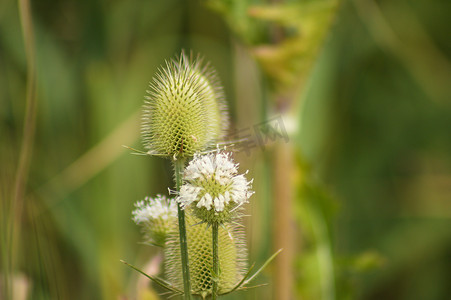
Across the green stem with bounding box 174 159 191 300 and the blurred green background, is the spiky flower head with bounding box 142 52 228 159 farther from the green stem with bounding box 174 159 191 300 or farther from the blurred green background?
the blurred green background

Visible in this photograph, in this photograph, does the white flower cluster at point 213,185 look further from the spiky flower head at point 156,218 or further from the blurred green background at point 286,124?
the blurred green background at point 286,124

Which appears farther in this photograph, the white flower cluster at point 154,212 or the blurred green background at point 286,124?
the blurred green background at point 286,124

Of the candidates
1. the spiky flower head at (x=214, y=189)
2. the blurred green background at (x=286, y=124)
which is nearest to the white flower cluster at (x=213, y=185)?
the spiky flower head at (x=214, y=189)

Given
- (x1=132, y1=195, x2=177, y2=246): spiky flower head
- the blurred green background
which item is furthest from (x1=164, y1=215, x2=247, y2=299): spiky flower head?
the blurred green background

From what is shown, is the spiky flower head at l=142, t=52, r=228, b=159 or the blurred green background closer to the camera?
the spiky flower head at l=142, t=52, r=228, b=159

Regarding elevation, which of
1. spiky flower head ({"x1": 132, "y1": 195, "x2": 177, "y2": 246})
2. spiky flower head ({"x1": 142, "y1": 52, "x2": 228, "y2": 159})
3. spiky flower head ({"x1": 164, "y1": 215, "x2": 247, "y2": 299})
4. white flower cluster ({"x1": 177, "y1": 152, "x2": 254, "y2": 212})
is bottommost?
spiky flower head ({"x1": 164, "y1": 215, "x2": 247, "y2": 299})

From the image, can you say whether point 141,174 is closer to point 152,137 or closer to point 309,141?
point 309,141

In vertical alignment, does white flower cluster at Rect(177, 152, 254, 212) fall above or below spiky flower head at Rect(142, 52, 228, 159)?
below
